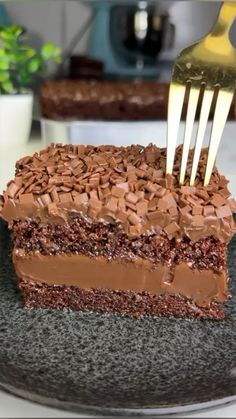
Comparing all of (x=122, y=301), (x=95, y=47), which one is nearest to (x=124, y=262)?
(x=122, y=301)

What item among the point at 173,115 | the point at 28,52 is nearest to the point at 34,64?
the point at 28,52

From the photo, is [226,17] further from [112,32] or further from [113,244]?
[112,32]

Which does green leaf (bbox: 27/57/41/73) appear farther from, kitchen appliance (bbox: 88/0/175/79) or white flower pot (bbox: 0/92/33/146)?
kitchen appliance (bbox: 88/0/175/79)

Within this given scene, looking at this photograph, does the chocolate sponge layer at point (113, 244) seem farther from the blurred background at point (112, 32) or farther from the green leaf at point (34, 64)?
the blurred background at point (112, 32)

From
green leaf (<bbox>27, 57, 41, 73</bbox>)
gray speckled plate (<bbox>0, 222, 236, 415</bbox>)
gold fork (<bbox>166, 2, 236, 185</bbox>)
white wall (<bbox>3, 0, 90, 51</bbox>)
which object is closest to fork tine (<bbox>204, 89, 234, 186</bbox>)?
gold fork (<bbox>166, 2, 236, 185</bbox>)

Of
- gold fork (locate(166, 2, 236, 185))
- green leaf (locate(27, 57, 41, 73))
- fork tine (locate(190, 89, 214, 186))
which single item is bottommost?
green leaf (locate(27, 57, 41, 73))

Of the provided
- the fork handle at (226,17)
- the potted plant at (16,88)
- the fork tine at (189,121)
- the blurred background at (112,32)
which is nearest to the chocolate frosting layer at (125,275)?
the fork tine at (189,121)

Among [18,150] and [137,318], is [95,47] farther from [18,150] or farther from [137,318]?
[137,318]
